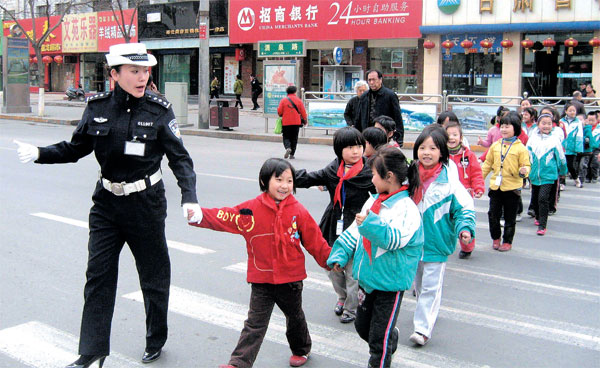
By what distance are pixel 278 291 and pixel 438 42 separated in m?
24.6

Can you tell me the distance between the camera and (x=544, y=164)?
27.3 ft

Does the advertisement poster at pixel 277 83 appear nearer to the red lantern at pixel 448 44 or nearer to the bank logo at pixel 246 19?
the red lantern at pixel 448 44

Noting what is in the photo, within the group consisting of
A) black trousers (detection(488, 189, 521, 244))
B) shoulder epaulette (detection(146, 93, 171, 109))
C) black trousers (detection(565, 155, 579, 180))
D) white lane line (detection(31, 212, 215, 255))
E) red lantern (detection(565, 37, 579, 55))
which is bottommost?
white lane line (detection(31, 212, 215, 255))

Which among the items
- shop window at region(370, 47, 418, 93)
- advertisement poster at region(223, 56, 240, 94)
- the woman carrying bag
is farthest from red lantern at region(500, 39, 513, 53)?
advertisement poster at region(223, 56, 240, 94)

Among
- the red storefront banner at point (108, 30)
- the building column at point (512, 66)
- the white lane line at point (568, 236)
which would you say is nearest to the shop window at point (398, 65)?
the building column at point (512, 66)

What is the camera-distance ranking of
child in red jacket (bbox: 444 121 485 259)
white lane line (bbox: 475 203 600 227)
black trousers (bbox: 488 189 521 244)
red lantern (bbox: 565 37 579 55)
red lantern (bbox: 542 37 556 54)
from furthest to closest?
red lantern (bbox: 542 37 556 54), red lantern (bbox: 565 37 579 55), white lane line (bbox: 475 203 600 227), black trousers (bbox: 488 189 521 244), child in red jacket (bbox: 444 121 485 259)

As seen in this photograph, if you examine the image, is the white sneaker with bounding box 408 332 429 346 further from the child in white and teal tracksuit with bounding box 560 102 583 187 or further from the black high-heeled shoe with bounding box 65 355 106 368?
the child in white and teal tracksuit with bounding box 560 102 583 187

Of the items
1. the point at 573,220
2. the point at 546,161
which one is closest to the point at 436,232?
the point at 546,161

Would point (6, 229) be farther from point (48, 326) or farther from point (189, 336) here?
point (189, 336)

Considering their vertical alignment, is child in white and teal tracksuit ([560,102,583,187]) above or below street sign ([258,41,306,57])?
below

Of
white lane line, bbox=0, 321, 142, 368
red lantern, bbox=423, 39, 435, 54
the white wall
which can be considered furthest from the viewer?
red lantern, bbox=423, 39, 435, 54

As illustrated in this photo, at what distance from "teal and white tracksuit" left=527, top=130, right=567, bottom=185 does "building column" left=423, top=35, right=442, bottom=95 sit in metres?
19.3

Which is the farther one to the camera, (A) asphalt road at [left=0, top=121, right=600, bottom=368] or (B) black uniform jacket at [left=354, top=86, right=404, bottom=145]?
(B) black uniform jacket at [left=354, top=86, right=404, bottom=145]

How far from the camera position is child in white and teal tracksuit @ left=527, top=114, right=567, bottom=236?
26.8 feet
